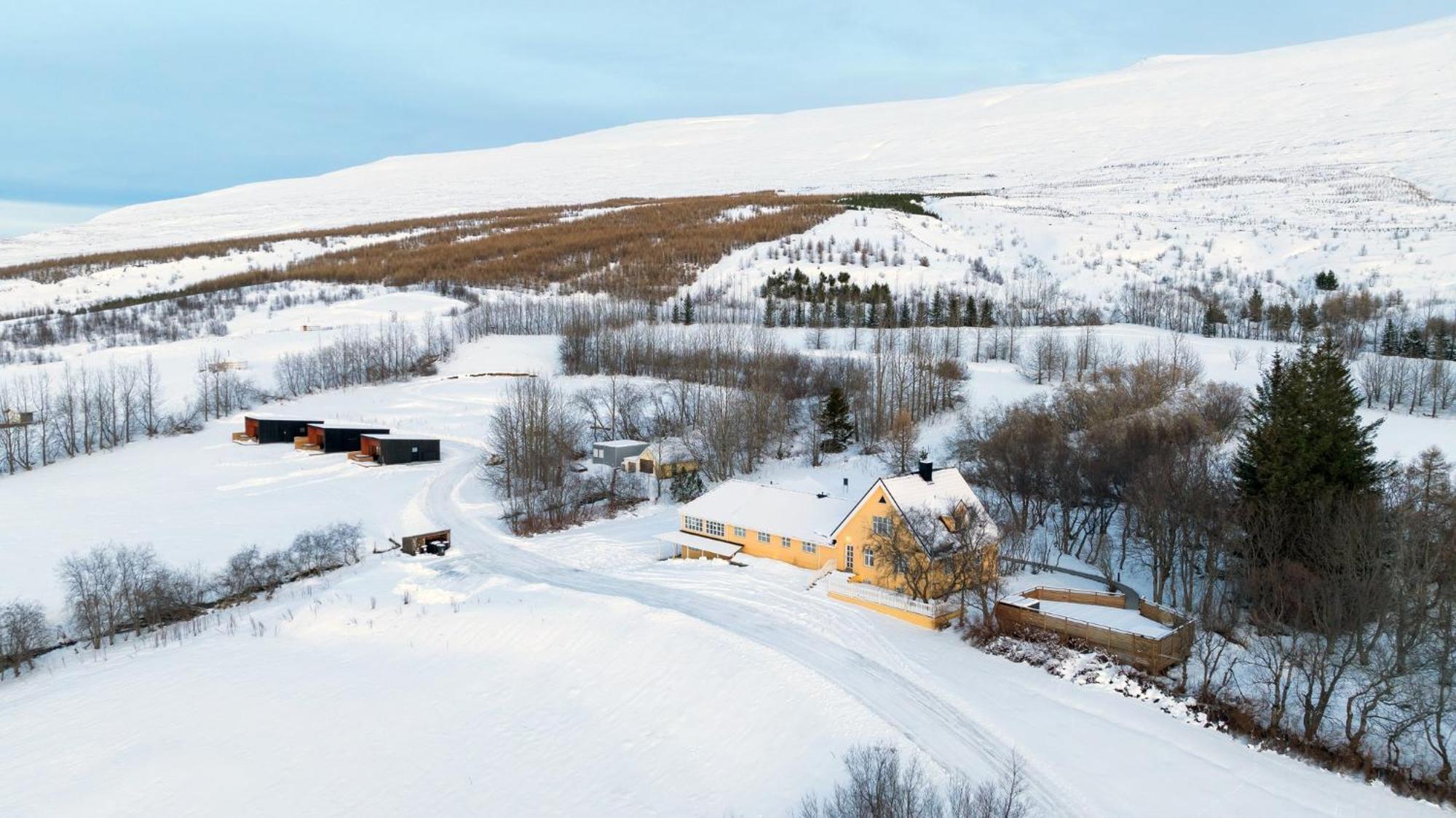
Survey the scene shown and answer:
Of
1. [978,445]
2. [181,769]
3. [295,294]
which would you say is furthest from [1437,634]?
[295,294]

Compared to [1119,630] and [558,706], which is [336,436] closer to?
[558,706]

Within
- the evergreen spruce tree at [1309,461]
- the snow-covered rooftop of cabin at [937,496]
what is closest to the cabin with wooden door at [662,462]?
the snow-covered rooftop of cabin at [937,496]

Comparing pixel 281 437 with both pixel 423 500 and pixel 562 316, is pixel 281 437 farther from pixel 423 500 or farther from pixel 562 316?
pixel 562 316

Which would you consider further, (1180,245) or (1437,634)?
(1180,245)

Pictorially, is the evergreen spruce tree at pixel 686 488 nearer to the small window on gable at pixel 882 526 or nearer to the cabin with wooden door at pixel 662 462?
the cabin with wooden door at pixel 662 462

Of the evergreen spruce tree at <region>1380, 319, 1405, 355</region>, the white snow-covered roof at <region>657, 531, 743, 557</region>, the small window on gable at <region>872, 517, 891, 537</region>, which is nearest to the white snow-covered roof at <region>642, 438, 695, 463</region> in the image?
the white snow-covered roof at <region>657, 531, 743, 557</region>
